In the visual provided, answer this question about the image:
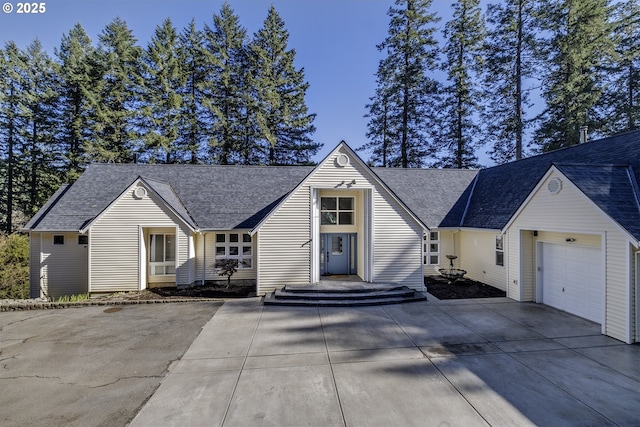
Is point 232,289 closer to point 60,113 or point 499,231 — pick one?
point 499,231

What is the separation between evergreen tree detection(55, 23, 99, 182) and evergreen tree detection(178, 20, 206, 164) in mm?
6897

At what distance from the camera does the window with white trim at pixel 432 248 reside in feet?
46.8

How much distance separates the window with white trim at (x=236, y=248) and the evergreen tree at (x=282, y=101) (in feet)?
43.1

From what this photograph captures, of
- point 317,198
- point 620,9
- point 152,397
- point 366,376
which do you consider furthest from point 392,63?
point 152,397

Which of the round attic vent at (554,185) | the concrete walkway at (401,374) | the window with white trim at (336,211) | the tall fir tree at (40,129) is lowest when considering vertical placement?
the concrete walkway at (401,374)

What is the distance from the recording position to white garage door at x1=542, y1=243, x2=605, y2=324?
8.25m

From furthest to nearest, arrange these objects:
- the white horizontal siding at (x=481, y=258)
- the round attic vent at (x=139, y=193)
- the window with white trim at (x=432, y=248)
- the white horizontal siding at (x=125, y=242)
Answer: the window with white trim at (x=432, y=248), the white horizontal siding at (x=481, y=258), the round attic vent at (x=139, y=193), the white horizontal siding at (x=125, y=242)

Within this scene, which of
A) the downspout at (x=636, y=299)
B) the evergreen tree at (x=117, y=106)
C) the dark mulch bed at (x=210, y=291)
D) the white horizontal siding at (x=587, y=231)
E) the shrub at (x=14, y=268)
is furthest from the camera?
the evergreen tree at (x=117, y=106)

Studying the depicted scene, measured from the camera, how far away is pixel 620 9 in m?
18.9

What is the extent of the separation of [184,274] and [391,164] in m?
20.3

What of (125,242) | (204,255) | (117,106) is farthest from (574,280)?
(117,106)

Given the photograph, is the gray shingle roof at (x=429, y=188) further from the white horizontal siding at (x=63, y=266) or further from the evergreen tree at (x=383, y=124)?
the white horizontal siding at (x=63, y=266)

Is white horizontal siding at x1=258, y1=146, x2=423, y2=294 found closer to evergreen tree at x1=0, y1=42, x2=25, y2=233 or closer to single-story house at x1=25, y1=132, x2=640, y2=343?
single-story house at x1=25, y1=132, x2=640, y2=343

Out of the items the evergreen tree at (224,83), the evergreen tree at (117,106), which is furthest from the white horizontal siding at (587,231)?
the evergreen tree at (117,106)
